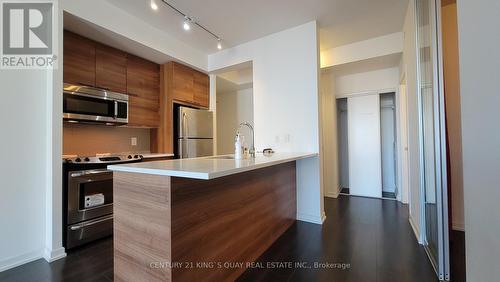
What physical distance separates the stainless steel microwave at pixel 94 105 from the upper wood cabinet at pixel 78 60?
0.36ft

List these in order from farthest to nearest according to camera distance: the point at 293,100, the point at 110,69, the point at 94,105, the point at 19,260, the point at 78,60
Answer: the point at 293,100 < the point at 110,69 < the point at 94,105 < the point at 78,60 < the point at 19,260

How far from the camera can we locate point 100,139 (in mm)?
3096

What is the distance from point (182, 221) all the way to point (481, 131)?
1397 millimetres

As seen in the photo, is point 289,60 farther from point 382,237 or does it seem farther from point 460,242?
point 460,242

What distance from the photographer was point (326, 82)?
4211mm

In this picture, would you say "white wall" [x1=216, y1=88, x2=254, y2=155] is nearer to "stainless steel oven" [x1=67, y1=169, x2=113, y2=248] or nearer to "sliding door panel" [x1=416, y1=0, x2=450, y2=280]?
"stainless steel oven" [x1=67, y1=169, x2=113, y2=248]

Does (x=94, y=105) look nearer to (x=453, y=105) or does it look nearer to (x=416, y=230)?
(x=416, y=230)

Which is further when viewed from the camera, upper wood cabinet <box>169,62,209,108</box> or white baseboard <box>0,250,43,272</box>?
upper wood cabinet <box>169,62,209,108</box>

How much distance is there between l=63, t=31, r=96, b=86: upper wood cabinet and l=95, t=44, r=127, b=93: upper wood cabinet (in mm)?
67

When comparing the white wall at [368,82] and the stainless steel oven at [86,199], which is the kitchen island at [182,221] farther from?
the white wall at [368,82]

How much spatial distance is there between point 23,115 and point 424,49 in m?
3.73

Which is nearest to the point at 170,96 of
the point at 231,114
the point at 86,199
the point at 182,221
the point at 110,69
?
the point at 110,69

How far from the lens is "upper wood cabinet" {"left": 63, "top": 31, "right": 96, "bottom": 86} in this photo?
246cm

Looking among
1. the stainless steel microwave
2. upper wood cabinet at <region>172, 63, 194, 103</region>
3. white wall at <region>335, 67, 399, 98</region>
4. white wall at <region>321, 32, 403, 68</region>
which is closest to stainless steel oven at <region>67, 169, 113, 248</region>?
the stainless steel microwave
